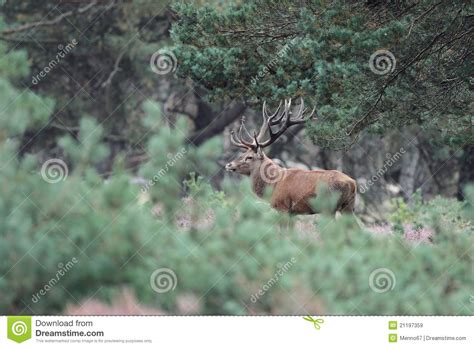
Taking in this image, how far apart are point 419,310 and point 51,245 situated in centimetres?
244

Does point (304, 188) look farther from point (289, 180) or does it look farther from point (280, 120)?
point (280, 120)

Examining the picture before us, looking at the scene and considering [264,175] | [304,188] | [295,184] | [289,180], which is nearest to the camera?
[304,188]

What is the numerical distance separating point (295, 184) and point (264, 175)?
744mm

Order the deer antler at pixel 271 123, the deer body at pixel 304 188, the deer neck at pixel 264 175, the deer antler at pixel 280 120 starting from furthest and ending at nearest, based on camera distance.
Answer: the deer antler at pixel 280 120
the deer antler at pixel 271 123
the deer neck at pixel 264 175
the deer body at pixel 304 188

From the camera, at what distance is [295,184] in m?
12.0

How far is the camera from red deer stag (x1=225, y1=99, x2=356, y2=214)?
11.6 m

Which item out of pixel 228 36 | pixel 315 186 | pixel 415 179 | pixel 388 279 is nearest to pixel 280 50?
pixel 228 36

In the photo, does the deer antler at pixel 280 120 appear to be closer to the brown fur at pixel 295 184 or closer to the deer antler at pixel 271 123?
the deer antler at pixel 271 123

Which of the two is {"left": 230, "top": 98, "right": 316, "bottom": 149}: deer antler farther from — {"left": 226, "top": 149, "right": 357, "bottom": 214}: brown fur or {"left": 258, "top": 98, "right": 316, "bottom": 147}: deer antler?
{"left": 226, "top": 149, "right": 357, "bottom": 214}: brown fur

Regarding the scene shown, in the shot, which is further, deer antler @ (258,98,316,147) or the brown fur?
deer antler @ (258,98,316,147)

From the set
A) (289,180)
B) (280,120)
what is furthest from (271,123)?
(289,180)

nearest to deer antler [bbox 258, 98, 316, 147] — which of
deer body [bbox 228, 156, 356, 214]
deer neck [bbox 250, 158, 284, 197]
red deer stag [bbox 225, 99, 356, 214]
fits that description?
red deer stag [bbox 225, 99, 356, 214]

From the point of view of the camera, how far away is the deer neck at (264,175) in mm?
12477

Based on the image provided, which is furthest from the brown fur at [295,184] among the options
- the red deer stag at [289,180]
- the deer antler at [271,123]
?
the deer antler at [271,123]
